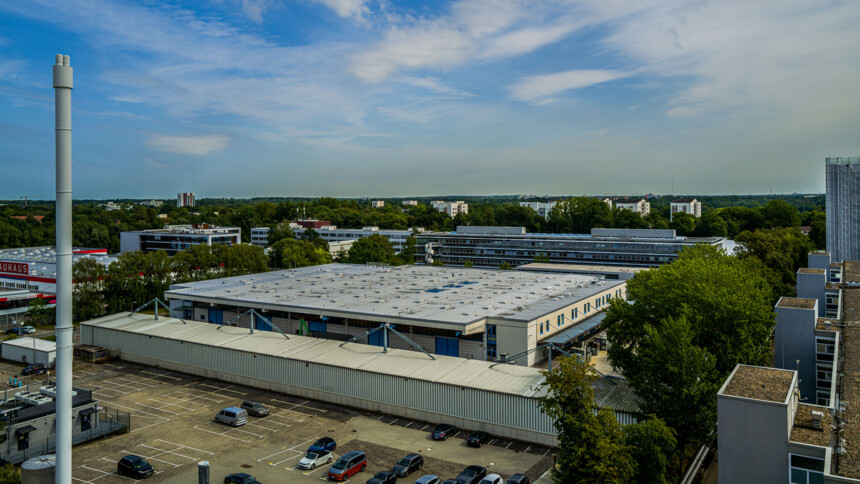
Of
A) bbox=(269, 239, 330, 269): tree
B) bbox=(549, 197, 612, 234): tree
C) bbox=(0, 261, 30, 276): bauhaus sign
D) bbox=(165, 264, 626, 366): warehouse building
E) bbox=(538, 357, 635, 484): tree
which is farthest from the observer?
bbox=(549, 197, 612, 234): tree

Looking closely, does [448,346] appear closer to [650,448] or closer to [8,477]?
[650,448]

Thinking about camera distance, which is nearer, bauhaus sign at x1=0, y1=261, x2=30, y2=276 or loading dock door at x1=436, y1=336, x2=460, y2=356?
loading dock door at x1=436, y1=336, x2=460, y2=356

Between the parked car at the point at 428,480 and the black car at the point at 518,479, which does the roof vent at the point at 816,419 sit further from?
the parked car at the point at 428,480

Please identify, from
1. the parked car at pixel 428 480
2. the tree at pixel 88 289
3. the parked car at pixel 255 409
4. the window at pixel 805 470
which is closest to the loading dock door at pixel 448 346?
the parked car at pixel 255 409

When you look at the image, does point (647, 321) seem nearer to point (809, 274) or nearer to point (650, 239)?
point (809, 274)

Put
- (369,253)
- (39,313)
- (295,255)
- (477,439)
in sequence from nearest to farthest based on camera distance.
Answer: (477,439) → (39,313) → (295,255) → (369,253)

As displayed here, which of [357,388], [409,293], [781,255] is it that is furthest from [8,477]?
[781,255]

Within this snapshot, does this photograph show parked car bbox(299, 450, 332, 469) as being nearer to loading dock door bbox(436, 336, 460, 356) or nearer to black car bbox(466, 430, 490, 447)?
black car bbox(466, 430, 490, 447)

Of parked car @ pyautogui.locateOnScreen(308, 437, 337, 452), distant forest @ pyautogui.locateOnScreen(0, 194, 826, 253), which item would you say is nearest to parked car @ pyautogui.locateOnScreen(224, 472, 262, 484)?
parked car @ pyautogui.locateOnScreen(308, 437, 337, 452)
